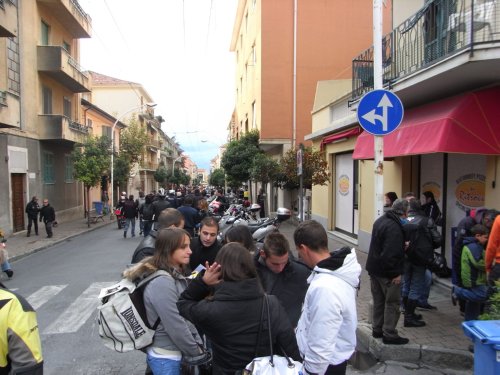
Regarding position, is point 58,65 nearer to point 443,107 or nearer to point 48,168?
point 48,168

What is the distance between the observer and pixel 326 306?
8.02 feet

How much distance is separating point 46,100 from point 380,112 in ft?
65.5

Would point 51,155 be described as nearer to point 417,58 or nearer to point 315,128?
point 315,128

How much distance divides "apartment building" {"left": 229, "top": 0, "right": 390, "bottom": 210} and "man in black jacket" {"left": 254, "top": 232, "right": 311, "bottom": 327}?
712 inches

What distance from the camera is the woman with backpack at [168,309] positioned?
8.96 ft

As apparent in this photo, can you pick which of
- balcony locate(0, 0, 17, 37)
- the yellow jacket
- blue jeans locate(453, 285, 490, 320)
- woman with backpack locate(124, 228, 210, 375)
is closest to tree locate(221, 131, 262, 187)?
balcony locate(0, 0, 17, 37)

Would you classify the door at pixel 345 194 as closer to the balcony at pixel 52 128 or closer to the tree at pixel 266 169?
the tree at pixel 266 169

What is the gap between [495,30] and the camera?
5.98 m

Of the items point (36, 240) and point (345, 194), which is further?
point (36, 240)

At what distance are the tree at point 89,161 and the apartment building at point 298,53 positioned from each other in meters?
8.44

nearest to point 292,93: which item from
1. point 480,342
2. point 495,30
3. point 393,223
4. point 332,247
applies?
point 332,247

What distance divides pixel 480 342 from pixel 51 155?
75.2ft

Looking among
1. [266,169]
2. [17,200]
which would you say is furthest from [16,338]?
[17,200]

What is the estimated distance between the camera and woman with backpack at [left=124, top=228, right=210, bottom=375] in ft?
8.96
